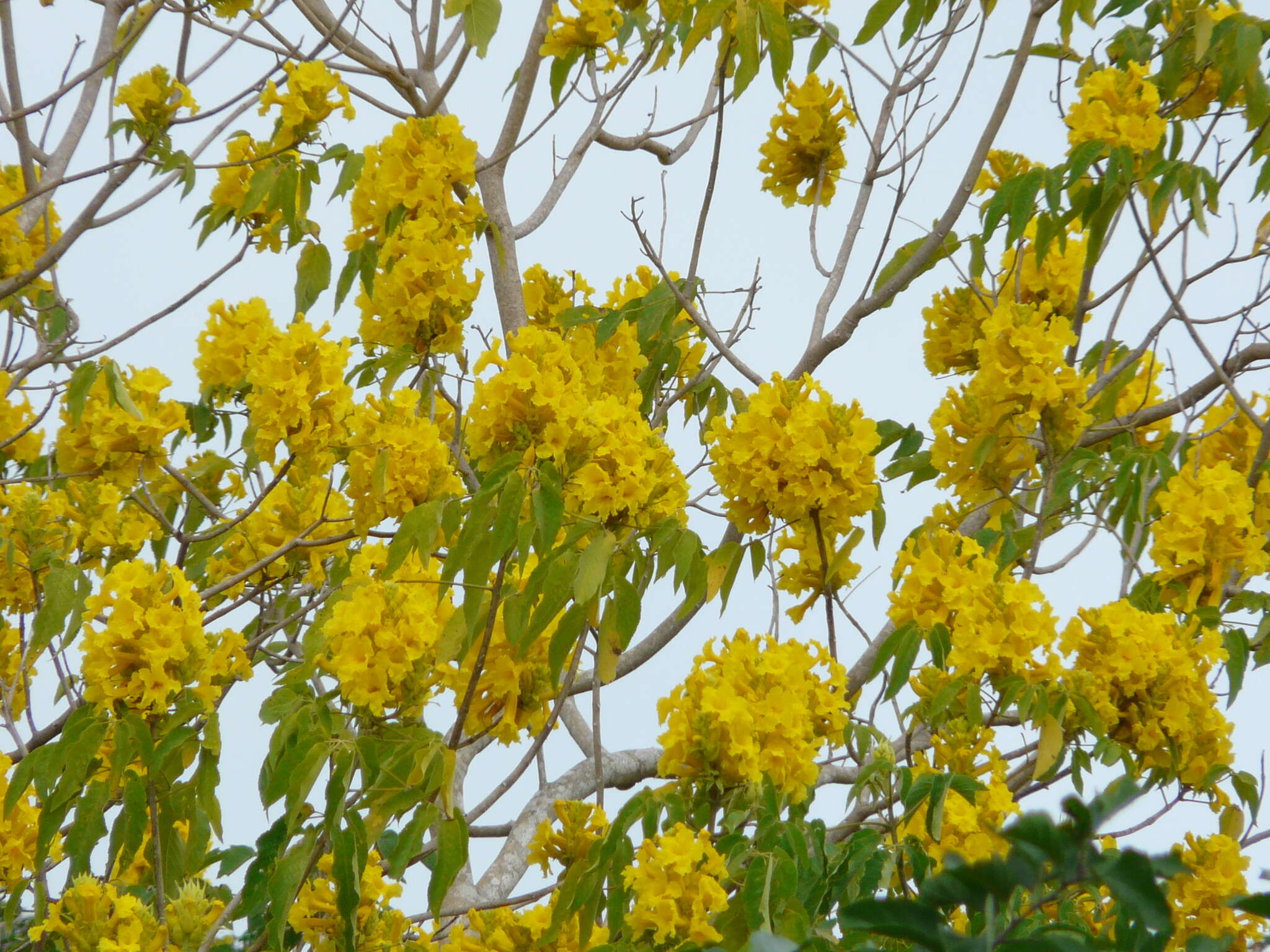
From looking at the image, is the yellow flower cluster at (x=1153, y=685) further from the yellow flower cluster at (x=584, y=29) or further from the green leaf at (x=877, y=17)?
the yellow flower cluster at (x=584, y=29)

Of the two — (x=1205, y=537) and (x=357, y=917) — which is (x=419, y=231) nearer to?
(x=357, y=917)

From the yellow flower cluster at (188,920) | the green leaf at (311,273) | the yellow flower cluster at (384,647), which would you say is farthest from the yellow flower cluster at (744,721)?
the green leaf at (311,273)

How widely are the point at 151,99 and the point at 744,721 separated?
2.41 m

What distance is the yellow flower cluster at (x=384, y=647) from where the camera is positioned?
2.05m

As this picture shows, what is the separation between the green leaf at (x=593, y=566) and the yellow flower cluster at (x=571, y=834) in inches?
16.8

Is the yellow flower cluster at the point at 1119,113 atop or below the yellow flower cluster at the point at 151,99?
below

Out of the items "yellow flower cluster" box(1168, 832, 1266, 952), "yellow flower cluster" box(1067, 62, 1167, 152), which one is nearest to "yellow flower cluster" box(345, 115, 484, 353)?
"yellow flower cluster" box(1067, 62, 1167, 152)

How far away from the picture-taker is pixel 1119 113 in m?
2.90

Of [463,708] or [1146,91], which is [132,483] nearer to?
[463,708]

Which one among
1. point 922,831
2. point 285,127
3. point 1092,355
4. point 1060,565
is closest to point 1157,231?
point 1092,355

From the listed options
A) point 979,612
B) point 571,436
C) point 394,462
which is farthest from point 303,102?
point 979,612

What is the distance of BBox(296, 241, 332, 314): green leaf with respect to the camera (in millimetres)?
3523

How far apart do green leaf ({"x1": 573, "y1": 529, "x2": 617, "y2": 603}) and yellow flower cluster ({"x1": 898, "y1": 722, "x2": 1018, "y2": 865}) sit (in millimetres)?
626

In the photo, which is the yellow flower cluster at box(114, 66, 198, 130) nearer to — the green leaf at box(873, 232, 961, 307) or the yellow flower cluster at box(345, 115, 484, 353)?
the yellow flower cluster at box(345, 115, 484, 353)
